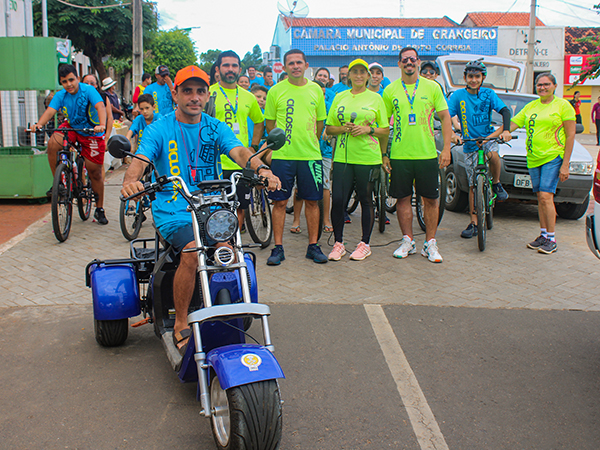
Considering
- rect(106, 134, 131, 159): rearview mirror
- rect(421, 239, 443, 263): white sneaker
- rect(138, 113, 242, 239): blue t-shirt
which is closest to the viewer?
rect(106, 134, 131, 159): rearview mirror

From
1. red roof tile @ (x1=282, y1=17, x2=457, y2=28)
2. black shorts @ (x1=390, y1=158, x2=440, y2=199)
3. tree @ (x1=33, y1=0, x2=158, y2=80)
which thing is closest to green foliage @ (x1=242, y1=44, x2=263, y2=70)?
red roof tile @ (x1=282, y1=17, x2=457, y2=28)

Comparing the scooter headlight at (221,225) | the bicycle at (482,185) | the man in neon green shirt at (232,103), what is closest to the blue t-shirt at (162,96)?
the man in neon green shirt at (232,103)

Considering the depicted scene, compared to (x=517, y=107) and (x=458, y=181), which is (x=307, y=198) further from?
(x=517, y=107)

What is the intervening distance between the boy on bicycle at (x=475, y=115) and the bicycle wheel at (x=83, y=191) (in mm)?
4952

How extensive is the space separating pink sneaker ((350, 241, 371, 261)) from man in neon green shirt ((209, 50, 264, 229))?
1341 millimetres

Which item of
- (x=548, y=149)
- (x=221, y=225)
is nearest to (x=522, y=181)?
(x=548, y=149)

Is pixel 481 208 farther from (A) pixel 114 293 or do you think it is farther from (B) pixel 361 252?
(A) pixel 114 293

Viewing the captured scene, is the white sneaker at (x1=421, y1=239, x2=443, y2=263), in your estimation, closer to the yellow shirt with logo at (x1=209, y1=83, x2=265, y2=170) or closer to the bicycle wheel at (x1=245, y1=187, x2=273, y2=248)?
the bicycle wheel at (x1=245, y1=187, x2=273, y2=248)

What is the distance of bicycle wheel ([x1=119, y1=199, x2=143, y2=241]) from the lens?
23.8ft

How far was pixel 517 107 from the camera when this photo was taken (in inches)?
403

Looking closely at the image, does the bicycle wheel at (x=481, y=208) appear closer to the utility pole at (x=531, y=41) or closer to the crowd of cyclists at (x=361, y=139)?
the crowd of cyclists at (x=361, y=139)

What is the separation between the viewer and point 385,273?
620 centimetres

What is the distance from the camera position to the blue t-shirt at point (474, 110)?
25.4ft

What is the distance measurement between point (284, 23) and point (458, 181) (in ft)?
143
